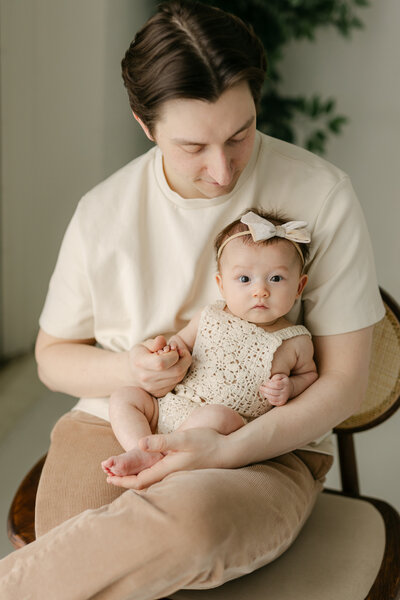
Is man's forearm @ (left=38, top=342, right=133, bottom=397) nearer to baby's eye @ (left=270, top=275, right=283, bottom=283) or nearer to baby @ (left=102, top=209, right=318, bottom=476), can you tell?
baby @ (left=102, top=209, right=318, bottom=476)

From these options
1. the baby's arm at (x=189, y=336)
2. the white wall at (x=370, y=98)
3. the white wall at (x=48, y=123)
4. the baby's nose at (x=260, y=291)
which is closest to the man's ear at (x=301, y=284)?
the baby's nose at (x=260, y=291)

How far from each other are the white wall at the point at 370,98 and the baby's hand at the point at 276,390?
188 centimetres

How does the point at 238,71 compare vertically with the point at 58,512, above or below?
above

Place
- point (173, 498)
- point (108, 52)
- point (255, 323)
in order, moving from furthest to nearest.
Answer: point (108, 52)
point (255, 323)
point (173, 498)

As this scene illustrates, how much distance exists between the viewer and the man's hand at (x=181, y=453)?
1266 mm

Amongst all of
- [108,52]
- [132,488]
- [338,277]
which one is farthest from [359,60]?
[132,488]

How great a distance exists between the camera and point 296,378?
4.86 ft

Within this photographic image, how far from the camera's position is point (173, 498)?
117cm

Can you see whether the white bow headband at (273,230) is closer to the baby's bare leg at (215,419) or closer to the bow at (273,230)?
the bow at (273,230)

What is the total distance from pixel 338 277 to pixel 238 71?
1.56 ft

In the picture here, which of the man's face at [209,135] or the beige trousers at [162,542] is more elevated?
the man's face at [209,135]

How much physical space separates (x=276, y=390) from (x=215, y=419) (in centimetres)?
14

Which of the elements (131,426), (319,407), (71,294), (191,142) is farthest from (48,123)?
(319,407)

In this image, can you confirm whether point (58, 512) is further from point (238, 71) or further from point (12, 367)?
point (12, 367)
